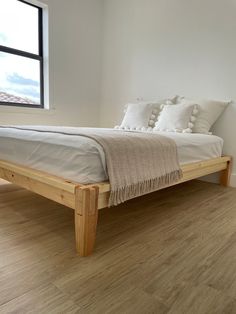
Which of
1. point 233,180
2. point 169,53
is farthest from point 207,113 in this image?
point 169,53

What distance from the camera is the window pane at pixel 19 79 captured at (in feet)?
9.84

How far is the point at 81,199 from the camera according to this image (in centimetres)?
118

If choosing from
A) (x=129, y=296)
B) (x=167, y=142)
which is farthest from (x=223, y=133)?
(x=129, y=296)

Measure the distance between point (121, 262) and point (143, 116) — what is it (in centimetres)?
205

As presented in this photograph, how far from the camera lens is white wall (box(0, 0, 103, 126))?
3254 millimetres

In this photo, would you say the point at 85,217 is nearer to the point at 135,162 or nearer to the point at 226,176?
the point at 135,162

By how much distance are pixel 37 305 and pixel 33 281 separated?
15 cm

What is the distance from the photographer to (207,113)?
8.91 ft

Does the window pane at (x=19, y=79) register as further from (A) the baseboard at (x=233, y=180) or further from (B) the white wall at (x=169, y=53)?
(A) the baseboard at (x=233, y=180)

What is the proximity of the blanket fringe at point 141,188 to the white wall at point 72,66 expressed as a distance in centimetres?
218

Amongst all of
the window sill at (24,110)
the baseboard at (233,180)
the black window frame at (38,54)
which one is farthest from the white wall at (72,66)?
the baseboard at (233,180)

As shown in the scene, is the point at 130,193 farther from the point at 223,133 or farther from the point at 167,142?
the point at 223,133

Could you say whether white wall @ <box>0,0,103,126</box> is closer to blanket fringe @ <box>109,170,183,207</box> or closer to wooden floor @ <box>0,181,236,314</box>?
wooden floor @ <box>0,181,236,314</box>

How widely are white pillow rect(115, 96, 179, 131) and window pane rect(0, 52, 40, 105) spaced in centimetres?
138
